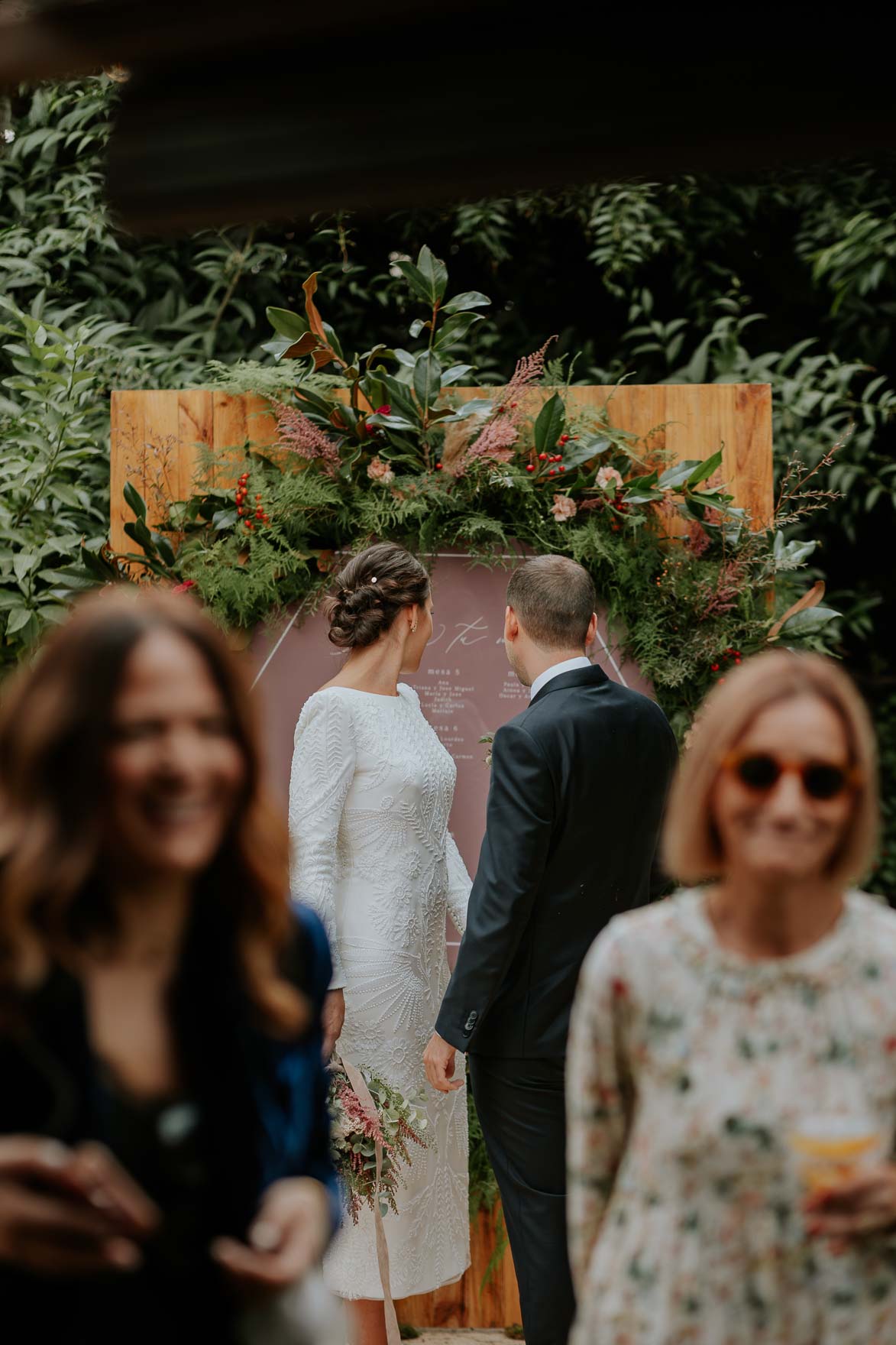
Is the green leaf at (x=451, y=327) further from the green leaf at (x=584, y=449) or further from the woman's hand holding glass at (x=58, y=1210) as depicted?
the woman's hand holding glass at (x=58, y=1210)

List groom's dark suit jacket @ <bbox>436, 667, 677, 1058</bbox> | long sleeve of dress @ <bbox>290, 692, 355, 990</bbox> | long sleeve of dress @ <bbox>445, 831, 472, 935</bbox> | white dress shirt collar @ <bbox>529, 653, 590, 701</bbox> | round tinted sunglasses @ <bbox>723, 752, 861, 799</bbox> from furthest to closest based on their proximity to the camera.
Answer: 1. long sleeve of dress @ <bbox>445, 831, 472, 935</bbox>
2. long sleeve of dress @ <bbox>290, 692, 355, 990</bbox>
3. white dress shirt collar @ <bbox>529, 653, 590, 701</bbox>
4. groom's dark suit jacket @ <bbox>436, 667, 677, 1058</bbox>
5. round tinted sunglasses @ <bbox>723, 752, 861, 799</bbox>

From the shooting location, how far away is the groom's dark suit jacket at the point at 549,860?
2.81 meters

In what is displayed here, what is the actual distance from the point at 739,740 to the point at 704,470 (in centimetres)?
248

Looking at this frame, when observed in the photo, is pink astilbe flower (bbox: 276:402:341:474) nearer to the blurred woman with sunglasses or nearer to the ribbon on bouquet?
the ribbon on bouquet

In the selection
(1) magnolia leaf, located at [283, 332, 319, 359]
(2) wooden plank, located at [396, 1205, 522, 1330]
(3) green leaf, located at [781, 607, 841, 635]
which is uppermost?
(1) magnolia leaf, located at [283, 332, 319, 359]

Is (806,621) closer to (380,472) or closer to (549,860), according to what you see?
(380,472)

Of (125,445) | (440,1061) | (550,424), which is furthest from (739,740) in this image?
(125,445)

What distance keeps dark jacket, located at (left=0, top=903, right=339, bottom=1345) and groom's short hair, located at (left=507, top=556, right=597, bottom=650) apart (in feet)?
5.35

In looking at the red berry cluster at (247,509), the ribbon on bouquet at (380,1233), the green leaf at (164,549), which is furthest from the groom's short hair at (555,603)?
the green leaf at (164,549)

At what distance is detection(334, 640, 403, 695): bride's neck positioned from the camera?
3271 millimetres

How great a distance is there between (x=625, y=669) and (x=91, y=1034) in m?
2.85

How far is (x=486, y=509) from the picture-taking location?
3955 mm

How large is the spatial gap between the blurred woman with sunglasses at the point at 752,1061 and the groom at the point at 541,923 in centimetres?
121

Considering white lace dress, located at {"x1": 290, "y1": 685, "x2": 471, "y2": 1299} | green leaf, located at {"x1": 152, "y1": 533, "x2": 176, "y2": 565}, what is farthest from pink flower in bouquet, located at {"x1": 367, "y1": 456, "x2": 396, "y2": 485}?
white lace dress, located at {"x1": 290, "y1": 685, "x2": 471, "y2": 1299}
